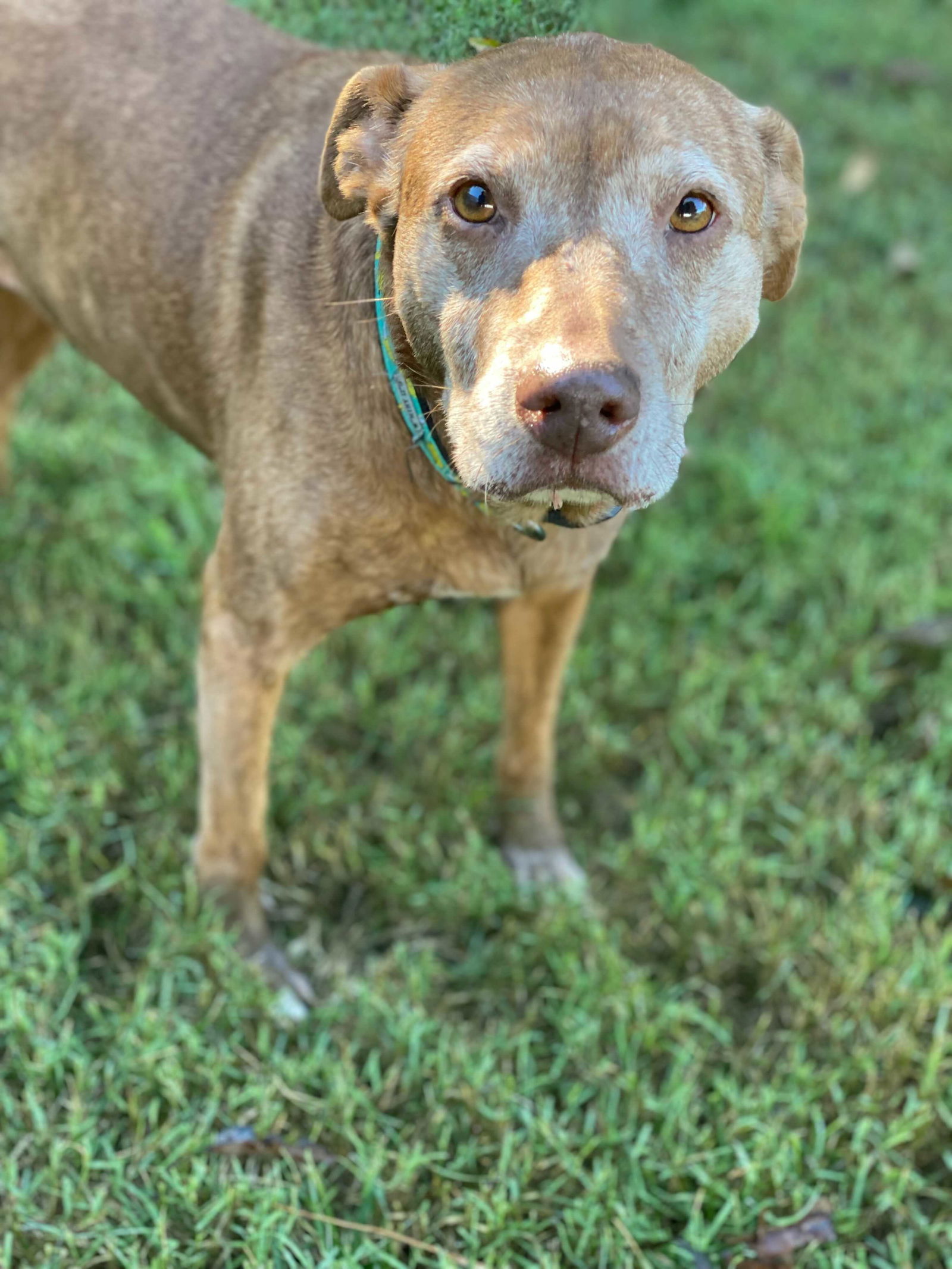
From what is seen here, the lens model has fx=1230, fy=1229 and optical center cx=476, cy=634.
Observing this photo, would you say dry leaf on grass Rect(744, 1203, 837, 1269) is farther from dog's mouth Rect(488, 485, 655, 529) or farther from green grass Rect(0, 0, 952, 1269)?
dog's mouth Rect(488, 485, 655, 529)

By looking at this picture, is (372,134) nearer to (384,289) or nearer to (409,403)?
(384,289)

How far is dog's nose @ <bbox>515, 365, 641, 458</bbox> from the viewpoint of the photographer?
1.80 meters

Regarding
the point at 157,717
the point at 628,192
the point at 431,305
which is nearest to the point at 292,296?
the point at 431,305

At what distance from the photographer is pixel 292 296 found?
2.54 m

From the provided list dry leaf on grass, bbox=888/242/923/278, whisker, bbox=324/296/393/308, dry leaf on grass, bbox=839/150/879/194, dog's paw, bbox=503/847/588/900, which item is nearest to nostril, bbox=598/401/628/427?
whisker, bbox=324/296/393/308

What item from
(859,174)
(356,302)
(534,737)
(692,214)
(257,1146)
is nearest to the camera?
(692,214)

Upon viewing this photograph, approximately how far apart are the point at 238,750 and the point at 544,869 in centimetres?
100

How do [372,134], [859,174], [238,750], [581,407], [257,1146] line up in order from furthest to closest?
[859,174] → [238,750] → [257,1146] → [372,134] → [581,407]

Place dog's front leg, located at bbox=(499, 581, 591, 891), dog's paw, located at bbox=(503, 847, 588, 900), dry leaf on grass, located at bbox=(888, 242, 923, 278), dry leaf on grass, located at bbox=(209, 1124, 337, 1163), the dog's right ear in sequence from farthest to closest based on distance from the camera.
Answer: dry leaf on grass, located at bbox=(888, 242, 923, 278)
dog's paw, located at bbox=(503, 847, 588, 900)
dog's front leg, located at bbox=(499, 581, 591, 891)
dry leaf on grass, located at bbox=(209, 1124, 337, 1163)
the dog's right ear

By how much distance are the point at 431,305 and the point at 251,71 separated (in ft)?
3.79

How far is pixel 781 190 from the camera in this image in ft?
7.44

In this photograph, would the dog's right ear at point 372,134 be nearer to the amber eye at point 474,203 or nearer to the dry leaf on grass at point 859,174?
the amber eye at point 474,203

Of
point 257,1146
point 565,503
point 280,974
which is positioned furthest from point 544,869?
point 565,503

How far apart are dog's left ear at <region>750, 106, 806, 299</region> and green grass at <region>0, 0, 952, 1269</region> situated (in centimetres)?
45
